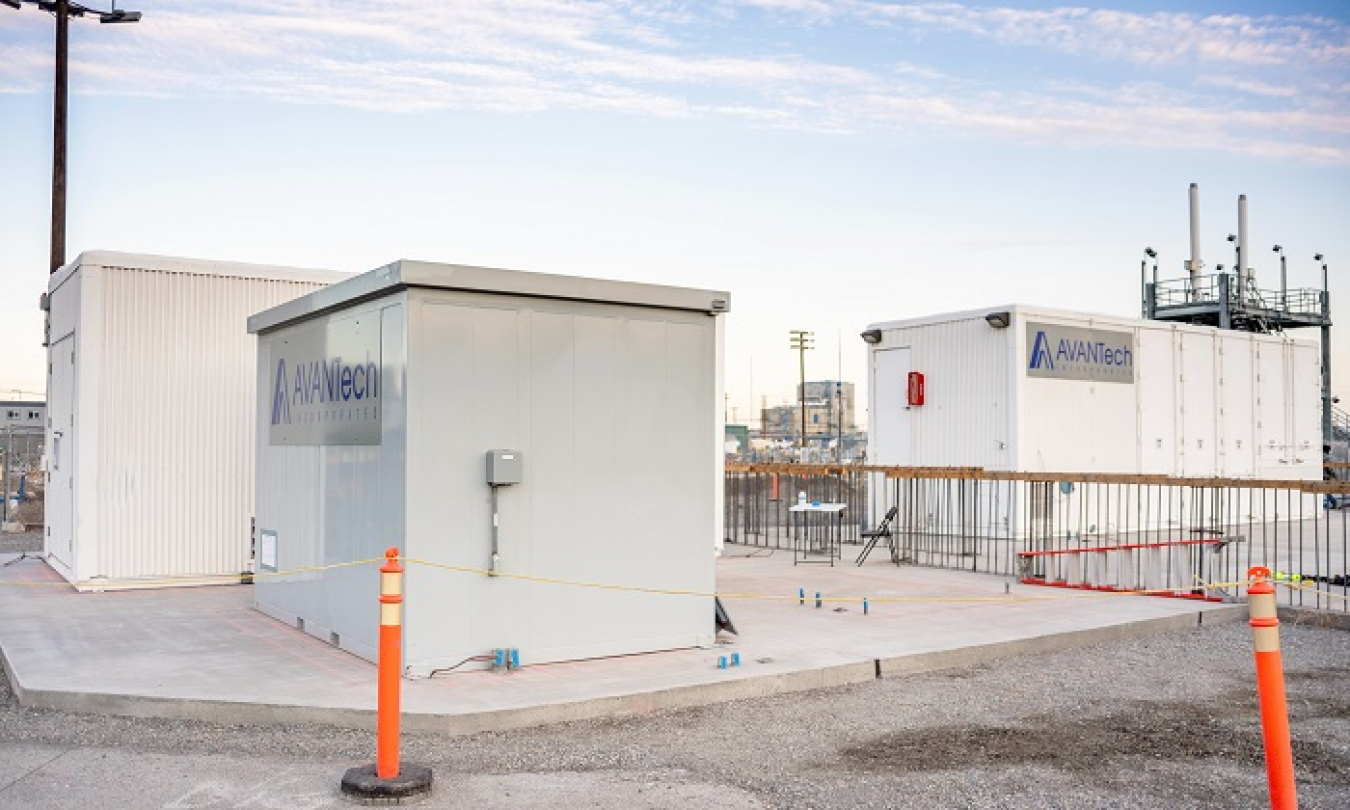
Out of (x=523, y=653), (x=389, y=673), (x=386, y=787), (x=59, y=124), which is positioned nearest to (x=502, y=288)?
(x=523, y=653)

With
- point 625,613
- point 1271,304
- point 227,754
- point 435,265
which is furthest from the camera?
point 1271,304

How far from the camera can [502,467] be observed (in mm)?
8945

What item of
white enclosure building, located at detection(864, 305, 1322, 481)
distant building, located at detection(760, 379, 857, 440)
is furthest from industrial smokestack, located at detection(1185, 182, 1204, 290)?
distant building, located at detection(760, 379, 857, 440)

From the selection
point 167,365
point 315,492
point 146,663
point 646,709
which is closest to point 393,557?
point 646,709

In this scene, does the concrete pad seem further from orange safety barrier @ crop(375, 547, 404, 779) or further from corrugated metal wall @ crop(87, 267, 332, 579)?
orange safety barrier @ crop(375, 547, 404, 779)

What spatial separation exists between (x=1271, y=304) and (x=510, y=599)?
38.6m

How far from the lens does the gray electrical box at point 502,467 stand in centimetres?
891

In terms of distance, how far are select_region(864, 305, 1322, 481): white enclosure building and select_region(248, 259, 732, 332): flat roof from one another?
13644 mm

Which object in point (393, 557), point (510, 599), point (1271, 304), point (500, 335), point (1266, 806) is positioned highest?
point (1271, 304)

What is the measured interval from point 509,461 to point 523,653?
155 cm

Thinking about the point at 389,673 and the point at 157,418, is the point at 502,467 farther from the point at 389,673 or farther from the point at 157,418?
the point at 157,418

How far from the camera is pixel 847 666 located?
362 inches

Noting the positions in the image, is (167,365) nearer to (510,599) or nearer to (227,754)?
(510,599)

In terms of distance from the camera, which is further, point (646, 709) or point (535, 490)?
point (535, 490)
